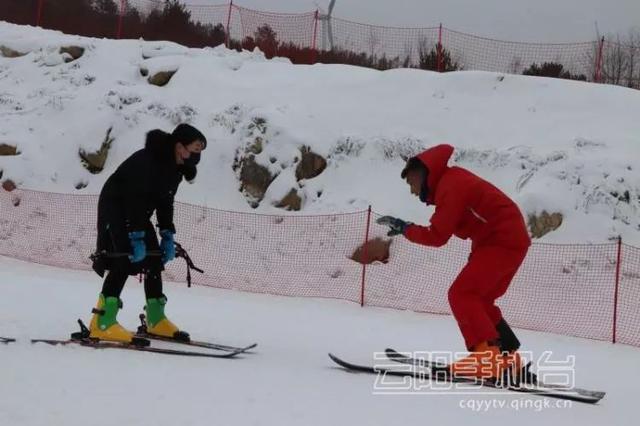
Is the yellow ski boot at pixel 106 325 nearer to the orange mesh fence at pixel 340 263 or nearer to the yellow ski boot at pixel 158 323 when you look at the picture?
the yellow ski boot at pixel 158 323

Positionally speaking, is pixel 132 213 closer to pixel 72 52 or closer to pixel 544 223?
pixel 544 223

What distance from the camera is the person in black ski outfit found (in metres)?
4.94

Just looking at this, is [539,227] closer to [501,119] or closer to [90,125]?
[501,119]

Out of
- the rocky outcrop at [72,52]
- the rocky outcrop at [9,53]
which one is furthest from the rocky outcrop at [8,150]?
the rocky outcrop at [9,53]

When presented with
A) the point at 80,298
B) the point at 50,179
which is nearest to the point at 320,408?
the point at 80,298

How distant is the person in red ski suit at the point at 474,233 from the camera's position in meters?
4.41

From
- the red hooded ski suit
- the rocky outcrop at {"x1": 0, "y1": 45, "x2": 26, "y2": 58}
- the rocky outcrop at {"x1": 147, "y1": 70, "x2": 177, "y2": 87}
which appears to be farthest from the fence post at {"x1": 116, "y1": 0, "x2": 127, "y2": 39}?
the red hooded ski suit

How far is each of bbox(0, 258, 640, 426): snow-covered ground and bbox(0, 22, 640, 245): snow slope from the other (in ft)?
17.2

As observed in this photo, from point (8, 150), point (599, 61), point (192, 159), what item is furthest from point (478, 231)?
point (599, 61)

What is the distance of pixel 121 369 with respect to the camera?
4238 mm

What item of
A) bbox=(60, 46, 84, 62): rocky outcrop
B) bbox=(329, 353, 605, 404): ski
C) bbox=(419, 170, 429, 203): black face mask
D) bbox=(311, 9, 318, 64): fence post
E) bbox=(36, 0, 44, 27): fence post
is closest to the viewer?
bbox=(329, 353, 605, 404): ski

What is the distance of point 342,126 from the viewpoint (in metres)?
14.2

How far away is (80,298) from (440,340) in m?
3.74

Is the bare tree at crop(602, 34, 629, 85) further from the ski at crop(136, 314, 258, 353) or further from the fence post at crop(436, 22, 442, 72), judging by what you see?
the ski at crop(136, 314, 258, 353)
